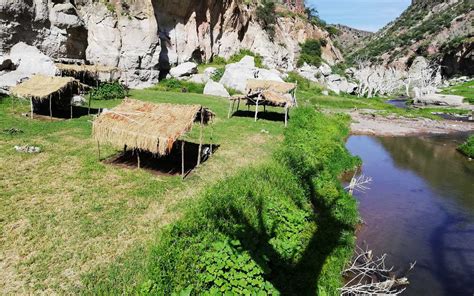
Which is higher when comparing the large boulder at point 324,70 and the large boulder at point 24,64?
the large boulder at point 324,70

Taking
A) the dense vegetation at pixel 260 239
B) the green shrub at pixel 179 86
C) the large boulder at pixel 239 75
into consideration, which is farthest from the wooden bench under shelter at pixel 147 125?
the large boulder at pixel 239 75

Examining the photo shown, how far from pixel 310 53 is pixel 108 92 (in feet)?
183

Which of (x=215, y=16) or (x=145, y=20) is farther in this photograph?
(x=215, y=16)

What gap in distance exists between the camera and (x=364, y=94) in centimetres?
6562

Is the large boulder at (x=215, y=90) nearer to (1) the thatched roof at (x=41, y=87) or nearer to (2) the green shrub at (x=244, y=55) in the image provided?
(2) the green shrub at (x=244, y=55)

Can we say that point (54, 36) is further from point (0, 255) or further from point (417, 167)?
point (417, 167)

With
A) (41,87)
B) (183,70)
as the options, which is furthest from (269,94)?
(183,70)

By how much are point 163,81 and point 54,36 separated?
12881 millimetres

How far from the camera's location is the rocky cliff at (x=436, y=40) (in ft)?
283

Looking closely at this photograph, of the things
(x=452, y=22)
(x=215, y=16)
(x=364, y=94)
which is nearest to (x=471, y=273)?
(x=215, y=16)

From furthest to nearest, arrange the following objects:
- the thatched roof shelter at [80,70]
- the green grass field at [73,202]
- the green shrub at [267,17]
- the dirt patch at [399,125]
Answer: the green shrub at [267,17], the dirt patch at [399,125], the thatched roof shelter at [80,70], the green grass field at [73,202]

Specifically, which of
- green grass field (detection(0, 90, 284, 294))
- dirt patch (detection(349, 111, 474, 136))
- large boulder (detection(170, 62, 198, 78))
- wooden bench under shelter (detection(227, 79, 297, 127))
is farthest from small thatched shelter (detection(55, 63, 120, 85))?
dirt patch (detection(349, 111, 474, 136))

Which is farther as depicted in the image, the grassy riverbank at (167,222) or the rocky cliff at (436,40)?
the rocky cliff at (436,40)

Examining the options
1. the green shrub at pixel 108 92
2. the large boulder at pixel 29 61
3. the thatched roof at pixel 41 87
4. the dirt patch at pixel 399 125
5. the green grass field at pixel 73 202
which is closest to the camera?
the green grass field at pixel 73 202
